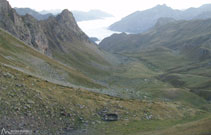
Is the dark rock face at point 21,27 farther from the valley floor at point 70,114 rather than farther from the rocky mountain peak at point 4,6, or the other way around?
the valley floor at point 70,114

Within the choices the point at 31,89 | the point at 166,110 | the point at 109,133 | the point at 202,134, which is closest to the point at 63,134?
the point at 109,133

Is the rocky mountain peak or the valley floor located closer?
the valley floor

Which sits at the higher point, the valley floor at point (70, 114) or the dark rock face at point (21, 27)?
the dark rock face at point (21, 27)

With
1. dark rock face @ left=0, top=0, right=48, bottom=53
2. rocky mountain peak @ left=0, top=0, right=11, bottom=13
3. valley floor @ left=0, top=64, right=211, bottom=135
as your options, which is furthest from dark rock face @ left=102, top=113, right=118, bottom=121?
rocky mountain peak @ left=0, top=0, right=11, bottom=13

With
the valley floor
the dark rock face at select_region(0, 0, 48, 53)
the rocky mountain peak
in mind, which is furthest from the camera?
the rocky mountain peak

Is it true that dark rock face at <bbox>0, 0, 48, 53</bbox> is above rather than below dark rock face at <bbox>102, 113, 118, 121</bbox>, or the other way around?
above

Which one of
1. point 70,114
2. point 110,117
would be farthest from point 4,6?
point 110,117

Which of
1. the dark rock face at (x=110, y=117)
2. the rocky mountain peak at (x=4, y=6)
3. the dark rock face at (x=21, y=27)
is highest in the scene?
the rocky mountain peak at (x=4, y=6)

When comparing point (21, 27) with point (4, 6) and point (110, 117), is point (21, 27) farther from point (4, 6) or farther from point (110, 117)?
point (110, 117)

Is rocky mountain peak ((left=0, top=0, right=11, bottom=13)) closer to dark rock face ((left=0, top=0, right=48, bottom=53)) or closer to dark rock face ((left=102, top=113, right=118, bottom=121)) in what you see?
dark rock face ((left=0, top=0, right=48, bottom=53))

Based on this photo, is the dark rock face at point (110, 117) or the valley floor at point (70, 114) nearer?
the valley floor at point (70, 114)

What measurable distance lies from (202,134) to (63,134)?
21217mm

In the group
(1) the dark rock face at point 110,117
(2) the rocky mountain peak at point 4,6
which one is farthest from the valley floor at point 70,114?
(2) the rocky mountain peak at point 4,6

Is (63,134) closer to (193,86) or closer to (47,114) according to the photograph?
(47,114)
